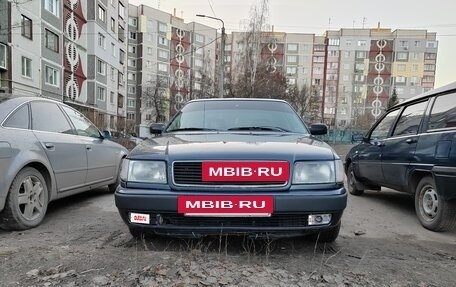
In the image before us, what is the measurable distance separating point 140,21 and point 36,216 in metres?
67.0

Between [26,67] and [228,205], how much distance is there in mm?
25499

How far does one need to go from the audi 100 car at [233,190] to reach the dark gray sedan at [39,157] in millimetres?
1457

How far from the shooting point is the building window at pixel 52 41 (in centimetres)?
2678

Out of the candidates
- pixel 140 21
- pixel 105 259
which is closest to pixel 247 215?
pixel 105 259

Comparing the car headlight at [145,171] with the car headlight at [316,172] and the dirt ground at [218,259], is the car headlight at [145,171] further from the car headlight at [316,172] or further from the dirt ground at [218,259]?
the car headlight at [316,172]

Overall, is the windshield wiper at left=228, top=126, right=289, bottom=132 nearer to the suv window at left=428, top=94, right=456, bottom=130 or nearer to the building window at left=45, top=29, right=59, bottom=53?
the suv window at left=428, top=94, right=456, bottom=130

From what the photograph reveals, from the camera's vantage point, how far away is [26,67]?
23938mm

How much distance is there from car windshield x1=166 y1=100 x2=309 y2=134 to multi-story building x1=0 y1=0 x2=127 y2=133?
1291 centimetres

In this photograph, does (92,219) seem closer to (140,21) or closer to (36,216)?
(36,216)

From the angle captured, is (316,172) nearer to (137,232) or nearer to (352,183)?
(137,232)

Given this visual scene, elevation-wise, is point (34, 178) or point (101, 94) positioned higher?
point (101, 94)

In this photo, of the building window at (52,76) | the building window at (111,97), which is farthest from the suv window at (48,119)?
the building window at (111,97)

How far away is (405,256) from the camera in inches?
131

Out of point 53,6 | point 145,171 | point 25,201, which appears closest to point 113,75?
point 53,6
